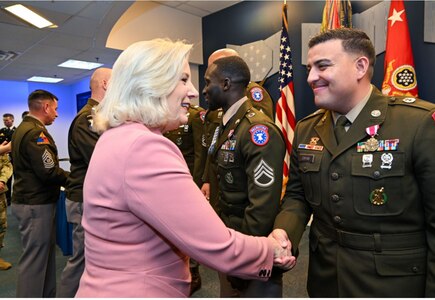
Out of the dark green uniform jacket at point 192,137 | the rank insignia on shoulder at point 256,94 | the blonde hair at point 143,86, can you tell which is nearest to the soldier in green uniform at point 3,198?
the dark green uniform jacket at point 192,137

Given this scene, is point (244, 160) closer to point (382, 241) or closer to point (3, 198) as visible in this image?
point (382, 241)

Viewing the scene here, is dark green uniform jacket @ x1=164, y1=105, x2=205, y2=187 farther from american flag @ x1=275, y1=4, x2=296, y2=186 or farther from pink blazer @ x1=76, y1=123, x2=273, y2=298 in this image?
pink blazer @ x1=76, y1=123, x2=273, y2=298

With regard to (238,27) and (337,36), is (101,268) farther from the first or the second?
(238,27)

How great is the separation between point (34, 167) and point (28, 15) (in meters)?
2.30

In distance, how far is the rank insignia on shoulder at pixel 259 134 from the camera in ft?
5.02

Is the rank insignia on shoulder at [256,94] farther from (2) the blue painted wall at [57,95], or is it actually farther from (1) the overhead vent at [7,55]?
(2) the blue painted wall at [57,95]

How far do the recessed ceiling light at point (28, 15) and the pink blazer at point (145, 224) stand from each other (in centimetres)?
351

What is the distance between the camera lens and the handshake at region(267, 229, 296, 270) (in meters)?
1.12

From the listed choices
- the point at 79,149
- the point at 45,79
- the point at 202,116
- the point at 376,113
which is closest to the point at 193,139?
the point at 202,116

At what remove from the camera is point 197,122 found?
3.03 meters

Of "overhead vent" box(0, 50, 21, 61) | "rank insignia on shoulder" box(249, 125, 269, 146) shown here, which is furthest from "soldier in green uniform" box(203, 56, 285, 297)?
"overhead vent" box(0, 50, 21, 61)

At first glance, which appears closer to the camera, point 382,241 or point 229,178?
point 382,241

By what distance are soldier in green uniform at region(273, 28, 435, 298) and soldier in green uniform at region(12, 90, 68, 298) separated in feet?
6.61

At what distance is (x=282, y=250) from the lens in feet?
3.76
